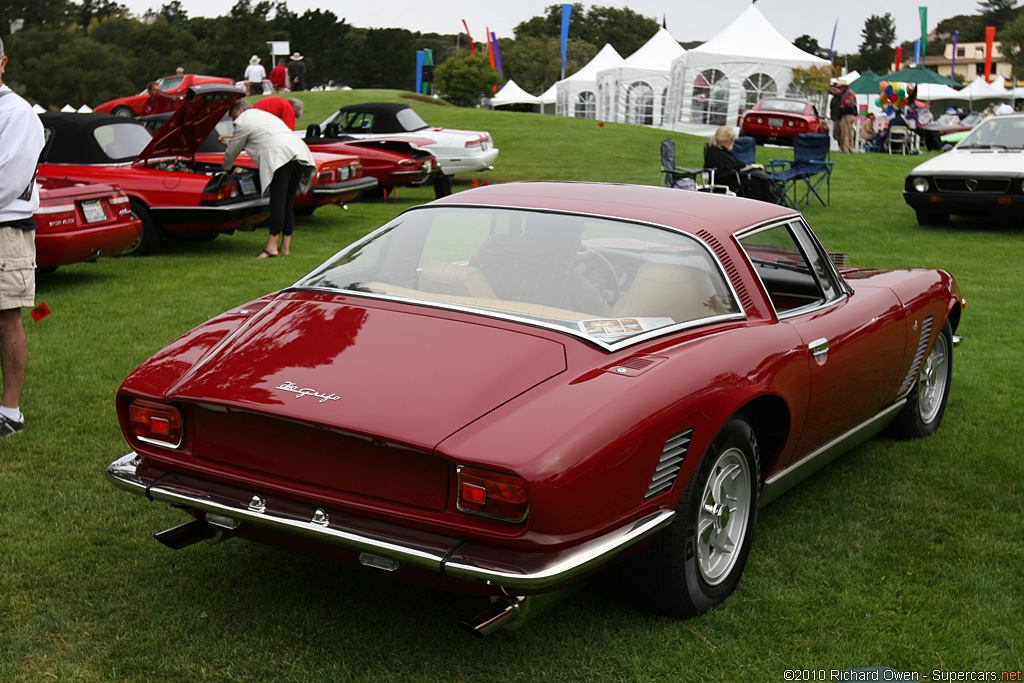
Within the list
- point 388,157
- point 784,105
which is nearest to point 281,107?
point 388,157

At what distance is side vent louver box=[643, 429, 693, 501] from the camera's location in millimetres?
2730

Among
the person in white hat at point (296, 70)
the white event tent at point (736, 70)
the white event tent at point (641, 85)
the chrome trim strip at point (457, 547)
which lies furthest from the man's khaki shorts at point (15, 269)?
the white event tent at point (641, 85)

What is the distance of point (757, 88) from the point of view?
29062mm

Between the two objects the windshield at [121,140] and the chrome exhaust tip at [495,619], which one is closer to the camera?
the chrome exhaust tip at [495,619]

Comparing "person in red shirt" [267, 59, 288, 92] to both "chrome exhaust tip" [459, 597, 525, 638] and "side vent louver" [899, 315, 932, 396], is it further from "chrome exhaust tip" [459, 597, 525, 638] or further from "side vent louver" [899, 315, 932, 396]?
"chrome exhaust tip" [459, 597, 525, 638]

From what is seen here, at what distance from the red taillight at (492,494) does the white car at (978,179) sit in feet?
36.5

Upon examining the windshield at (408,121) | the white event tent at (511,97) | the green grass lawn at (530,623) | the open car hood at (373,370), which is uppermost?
the white event tent at (511,97)

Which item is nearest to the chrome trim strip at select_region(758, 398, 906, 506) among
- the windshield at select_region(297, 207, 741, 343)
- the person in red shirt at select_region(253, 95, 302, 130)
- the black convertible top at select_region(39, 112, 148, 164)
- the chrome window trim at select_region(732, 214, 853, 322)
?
the chrome window trim at select_region(732, 214, 853, 322)

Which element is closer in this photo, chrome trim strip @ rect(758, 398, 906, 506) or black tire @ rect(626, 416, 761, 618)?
black tire @ rect(626, 416, 761, 618)

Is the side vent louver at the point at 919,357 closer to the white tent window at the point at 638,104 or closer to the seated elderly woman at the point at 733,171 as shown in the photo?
the seated elderly woman at the point at 733,171

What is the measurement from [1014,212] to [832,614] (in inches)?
399

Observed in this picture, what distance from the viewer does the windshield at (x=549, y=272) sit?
3.21m

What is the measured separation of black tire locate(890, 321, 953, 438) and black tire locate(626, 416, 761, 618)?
1.76 meters

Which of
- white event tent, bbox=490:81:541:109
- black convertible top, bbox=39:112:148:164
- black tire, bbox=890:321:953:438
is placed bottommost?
black tire, bbox=890:321:953:438
